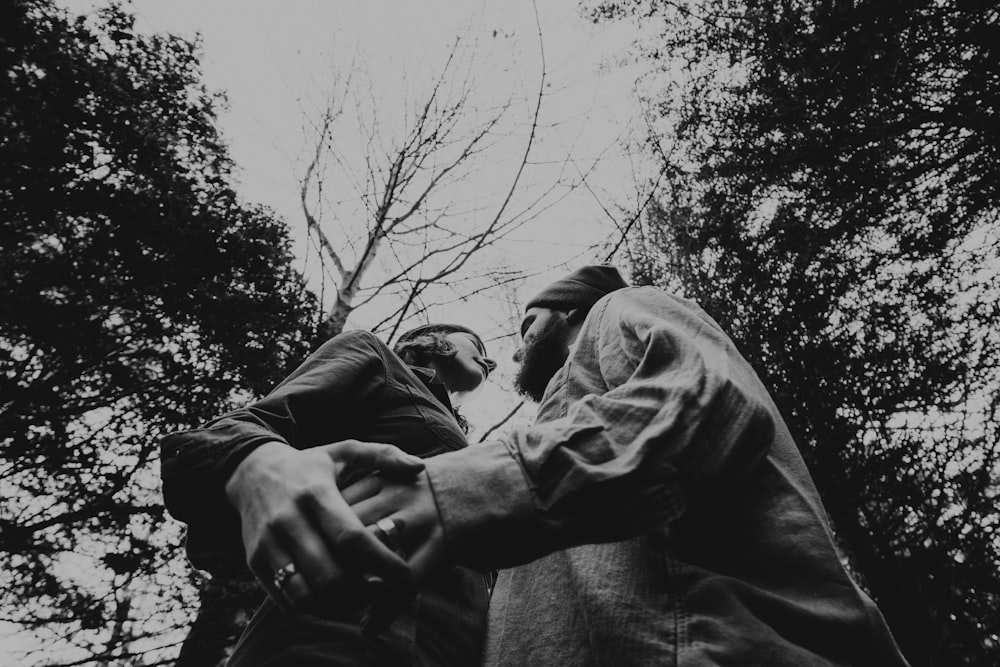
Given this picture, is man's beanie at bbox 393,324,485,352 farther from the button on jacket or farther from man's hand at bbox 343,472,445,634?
man's hand at bbox 343,472,445,634

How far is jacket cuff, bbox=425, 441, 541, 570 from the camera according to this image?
0.71 m

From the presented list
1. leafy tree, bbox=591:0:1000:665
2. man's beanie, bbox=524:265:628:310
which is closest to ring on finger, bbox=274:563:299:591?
man's beanie, bbox=524:265:628:310

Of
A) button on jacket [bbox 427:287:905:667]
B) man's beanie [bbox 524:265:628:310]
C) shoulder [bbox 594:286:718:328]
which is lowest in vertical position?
button on jacket [bbox 427:287:905:667]

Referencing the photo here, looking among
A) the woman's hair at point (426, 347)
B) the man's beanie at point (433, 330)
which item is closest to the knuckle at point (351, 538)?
the woman's hair at point (426, 347)

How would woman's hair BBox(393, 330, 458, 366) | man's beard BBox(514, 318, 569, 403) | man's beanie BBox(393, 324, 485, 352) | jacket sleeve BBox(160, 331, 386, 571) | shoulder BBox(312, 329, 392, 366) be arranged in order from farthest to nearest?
man's beanie BBox(393, 324, 485, 352)
woman's hair BBox(393, 330, 458, 366)
man's beard BBox(514, 318, 569, 403)
shoulder BBox(312, 329, 392, 366)
jacket sleeve BBox(160, 331, 386, 571)

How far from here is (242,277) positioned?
536cm

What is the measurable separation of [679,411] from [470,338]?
207 centimetres

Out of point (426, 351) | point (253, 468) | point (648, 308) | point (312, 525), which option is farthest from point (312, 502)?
point (426, 351)

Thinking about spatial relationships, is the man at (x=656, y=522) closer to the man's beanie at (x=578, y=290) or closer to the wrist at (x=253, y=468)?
the wrist at (x=253, y=468)

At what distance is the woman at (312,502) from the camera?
2.07ft

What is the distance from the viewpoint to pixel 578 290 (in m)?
2.10

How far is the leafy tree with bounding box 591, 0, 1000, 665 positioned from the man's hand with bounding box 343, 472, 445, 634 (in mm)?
5889

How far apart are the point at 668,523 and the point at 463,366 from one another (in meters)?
1.92

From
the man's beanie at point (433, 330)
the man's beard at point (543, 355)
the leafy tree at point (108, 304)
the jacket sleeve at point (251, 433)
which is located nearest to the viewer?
the jacket sleeve at point (251, 433)
